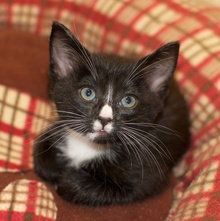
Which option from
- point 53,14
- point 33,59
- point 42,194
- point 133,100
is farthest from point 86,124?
point 53,14

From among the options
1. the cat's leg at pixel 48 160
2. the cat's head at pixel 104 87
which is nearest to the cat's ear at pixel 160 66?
the cat's head at pixel 104 87

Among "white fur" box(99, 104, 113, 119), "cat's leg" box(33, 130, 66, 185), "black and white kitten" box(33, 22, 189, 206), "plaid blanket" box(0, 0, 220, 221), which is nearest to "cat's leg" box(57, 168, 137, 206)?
"black and white kitten" box(33, 22, 189, 206)

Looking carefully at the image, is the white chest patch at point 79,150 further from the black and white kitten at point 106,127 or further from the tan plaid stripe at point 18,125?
the tan plaid stripe at point 18,125

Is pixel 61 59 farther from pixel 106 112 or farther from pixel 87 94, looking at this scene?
pixel 106 112

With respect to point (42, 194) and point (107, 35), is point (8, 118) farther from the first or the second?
point (107, 35)

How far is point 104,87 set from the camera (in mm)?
1586

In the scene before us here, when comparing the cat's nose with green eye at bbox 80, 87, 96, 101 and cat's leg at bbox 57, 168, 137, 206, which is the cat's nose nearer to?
green eye at bbox 80, 87, 96, 101

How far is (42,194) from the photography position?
167cm

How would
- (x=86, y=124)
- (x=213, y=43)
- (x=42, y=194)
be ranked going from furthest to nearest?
(x=213, y=43), (x=42, y=194), (x=86, y=124)

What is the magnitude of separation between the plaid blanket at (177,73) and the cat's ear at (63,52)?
0.46 metres

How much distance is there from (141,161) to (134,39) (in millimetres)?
751

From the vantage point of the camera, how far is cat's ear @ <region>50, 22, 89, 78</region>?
5.14 feet

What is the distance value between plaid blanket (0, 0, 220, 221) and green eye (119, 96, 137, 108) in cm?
40

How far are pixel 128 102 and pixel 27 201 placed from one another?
0.53 metres
